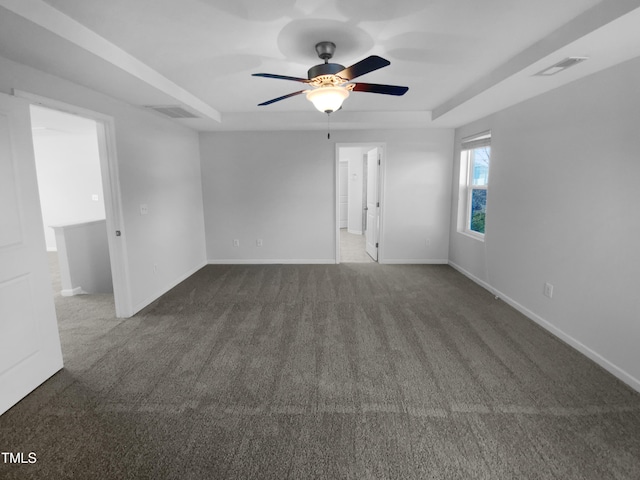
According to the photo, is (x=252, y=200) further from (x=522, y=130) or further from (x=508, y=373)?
(x=508, y=373)

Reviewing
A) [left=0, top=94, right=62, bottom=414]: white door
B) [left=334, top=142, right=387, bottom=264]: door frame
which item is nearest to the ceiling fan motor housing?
[left=0, top=94, right=62, bottom=414]: white door

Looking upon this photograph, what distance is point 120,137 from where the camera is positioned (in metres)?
3.32

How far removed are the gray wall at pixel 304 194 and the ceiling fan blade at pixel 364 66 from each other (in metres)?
3.21

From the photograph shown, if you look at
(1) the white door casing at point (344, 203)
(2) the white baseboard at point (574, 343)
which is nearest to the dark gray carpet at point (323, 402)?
(2) the white baseboard at point (574, 343)

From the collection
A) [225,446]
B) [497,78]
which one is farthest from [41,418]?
[497,78]

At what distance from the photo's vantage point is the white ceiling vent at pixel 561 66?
7.32 feet

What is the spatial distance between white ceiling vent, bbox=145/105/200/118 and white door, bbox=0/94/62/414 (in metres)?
1.45

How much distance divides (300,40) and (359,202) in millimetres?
6398

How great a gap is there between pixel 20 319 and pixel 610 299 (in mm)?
4159

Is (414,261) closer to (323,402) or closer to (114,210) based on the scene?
(323,402)

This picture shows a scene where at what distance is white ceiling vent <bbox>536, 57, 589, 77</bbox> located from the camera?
2232mm

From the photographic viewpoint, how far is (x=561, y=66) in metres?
2.37

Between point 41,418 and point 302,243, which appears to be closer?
point 41,418

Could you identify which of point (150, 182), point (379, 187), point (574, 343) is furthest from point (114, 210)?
point (574, 343)
